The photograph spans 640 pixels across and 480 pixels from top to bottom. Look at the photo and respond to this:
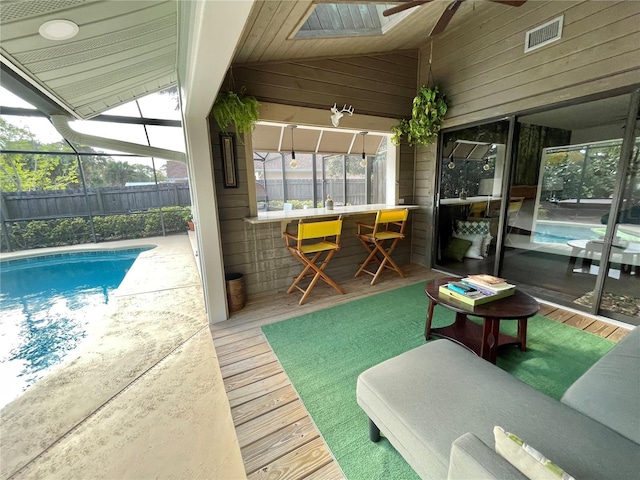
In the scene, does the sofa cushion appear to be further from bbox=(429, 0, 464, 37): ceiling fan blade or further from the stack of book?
bbox=(429, 0, 464, 37): ceiling fan blade

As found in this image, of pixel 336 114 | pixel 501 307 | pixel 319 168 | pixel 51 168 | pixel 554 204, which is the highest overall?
pixel 336 114

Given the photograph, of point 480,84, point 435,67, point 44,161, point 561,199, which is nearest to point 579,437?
point 561,199

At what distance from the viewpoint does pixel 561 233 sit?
10.2 ft

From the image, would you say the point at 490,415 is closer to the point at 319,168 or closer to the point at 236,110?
the point at 236,110

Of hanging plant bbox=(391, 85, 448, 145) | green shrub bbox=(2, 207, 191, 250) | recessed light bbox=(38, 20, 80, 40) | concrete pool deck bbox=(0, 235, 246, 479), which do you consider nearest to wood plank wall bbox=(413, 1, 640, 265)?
hanging plant bbox=(391, 85, 448, 145)

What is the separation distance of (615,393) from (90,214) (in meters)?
10.3

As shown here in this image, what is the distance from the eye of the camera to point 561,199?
9.66 ft

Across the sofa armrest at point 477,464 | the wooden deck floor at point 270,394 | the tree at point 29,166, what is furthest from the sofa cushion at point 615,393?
the tree at point 29,166

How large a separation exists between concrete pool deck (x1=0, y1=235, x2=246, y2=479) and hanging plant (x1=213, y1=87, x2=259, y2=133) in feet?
6.97

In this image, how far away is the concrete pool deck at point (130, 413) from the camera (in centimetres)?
137

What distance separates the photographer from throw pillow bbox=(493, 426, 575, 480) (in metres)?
0.60

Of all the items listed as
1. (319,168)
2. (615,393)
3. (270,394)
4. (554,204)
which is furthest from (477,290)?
(319,168)

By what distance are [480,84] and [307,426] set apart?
398cm

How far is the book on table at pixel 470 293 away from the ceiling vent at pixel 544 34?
2.55m
